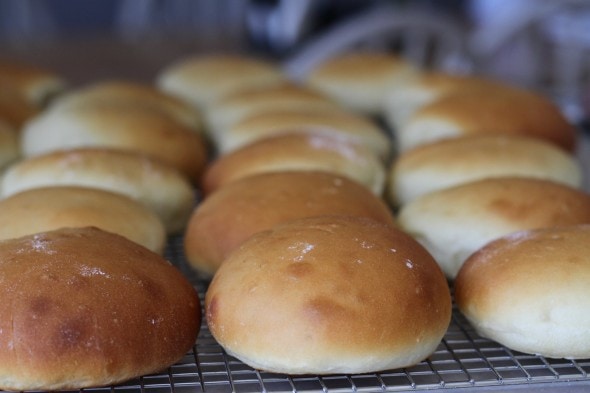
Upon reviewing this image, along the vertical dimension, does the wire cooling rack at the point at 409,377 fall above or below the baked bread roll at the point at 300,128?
above

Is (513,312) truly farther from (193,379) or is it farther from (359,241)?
(193,379)

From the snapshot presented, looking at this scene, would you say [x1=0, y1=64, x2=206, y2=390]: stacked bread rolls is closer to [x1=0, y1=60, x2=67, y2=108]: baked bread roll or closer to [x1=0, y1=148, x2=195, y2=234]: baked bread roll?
[x1=0, y1=148, x2=195, y2=234]: baked bread roll

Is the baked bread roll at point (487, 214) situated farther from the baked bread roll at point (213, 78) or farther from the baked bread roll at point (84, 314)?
the baked bread roll at point (213, 78)

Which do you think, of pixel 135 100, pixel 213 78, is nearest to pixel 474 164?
pixel 135 100

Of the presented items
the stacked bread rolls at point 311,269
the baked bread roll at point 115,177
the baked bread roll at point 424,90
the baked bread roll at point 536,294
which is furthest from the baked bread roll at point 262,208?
the baked bread roll at point 424,90

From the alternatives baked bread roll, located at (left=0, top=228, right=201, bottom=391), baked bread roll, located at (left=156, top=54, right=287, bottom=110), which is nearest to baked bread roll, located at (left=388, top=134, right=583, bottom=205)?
baked bread roll, located at (left=0, top=228, right=201, bottom=391)

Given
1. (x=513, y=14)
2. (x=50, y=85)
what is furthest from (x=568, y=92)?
(x=50, y=85)
